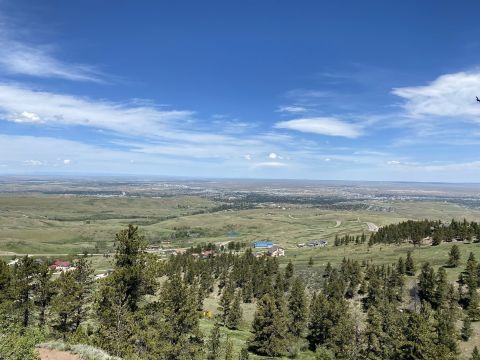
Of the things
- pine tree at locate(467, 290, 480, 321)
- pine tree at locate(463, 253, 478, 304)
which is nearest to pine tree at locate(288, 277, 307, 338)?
pine tree at locate(467, 290, 480, 321)

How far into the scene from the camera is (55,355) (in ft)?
93.8

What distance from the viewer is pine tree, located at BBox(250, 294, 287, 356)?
69.4m

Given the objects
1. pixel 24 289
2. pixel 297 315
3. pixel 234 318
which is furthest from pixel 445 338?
pixel 24 289

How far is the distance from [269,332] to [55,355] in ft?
157

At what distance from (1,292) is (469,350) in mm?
71249

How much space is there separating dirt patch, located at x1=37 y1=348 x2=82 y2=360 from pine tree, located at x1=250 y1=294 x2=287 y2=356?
152ft

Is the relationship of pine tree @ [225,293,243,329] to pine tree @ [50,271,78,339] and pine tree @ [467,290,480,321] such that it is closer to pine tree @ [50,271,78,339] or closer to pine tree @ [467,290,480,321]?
pine tree @ [50,271,78,339]

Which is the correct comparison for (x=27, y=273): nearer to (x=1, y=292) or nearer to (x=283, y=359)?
(x=1, y=292)

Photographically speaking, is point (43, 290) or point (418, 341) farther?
point (418, 341)

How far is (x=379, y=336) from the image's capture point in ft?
213

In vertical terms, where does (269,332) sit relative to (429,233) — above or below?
below

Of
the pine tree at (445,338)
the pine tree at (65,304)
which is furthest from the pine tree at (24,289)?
the pine tree at (445,338)

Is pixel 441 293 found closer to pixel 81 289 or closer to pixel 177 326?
pixel 177 326

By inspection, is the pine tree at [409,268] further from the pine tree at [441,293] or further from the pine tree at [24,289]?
the pine tree at [24,289]
